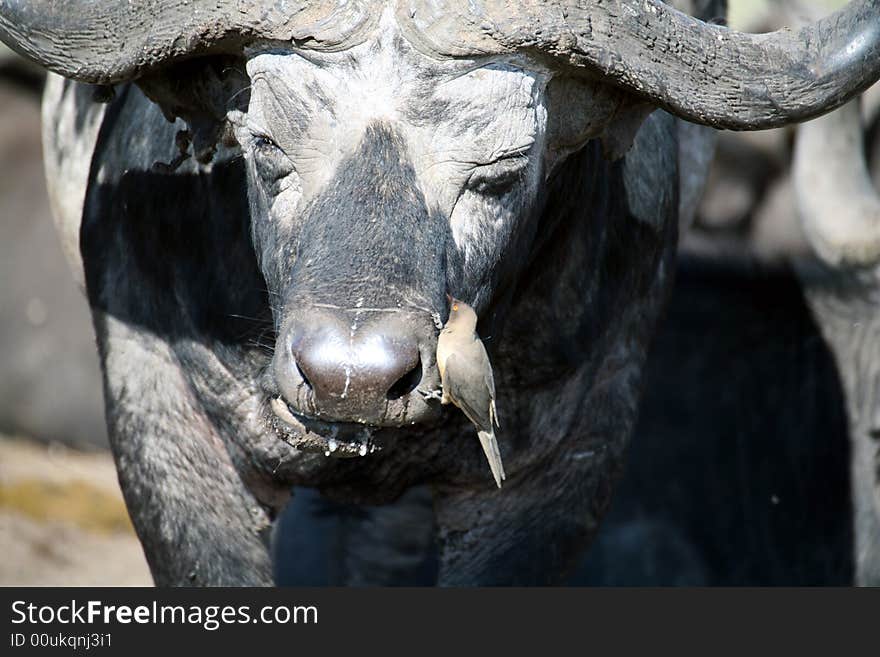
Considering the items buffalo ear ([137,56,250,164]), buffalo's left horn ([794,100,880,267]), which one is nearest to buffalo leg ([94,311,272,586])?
buffalo ear ([137,56,250,164])

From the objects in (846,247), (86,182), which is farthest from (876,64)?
(846,247)

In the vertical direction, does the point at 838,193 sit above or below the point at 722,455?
above

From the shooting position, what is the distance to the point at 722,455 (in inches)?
260

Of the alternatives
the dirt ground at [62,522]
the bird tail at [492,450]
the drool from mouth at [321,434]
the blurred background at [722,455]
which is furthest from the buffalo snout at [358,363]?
the dirt ground at [62,522]

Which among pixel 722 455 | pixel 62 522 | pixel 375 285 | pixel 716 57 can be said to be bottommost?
pixel 62 522

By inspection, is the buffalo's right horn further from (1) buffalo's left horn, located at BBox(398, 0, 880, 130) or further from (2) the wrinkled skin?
→ (1) buffalo's left horn, located at BBox(398, 0, 880, 130)

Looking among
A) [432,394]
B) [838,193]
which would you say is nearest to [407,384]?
[432,394]

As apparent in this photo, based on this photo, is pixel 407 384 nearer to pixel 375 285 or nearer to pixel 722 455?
pixel 375 285

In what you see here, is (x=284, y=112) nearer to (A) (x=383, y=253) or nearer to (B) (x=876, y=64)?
(A) (x=383, y=253)

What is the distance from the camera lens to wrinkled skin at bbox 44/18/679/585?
9.89 feet

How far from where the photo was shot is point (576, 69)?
334 cm

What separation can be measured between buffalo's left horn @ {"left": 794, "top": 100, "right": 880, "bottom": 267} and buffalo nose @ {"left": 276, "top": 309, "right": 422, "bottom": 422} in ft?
11.2

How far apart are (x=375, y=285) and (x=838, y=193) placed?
3.50 meters

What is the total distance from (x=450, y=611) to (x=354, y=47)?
5.33 ft
